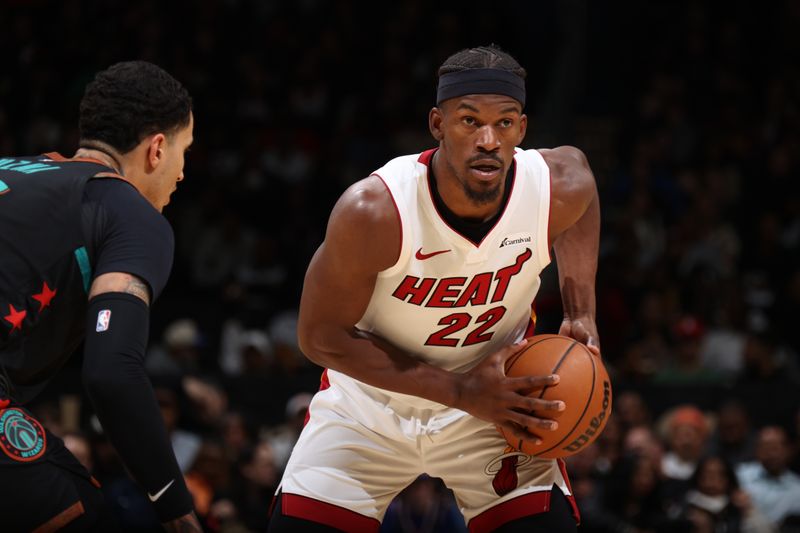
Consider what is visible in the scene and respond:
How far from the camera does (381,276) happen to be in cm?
402

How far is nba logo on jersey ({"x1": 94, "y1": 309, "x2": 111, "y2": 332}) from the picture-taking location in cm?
281

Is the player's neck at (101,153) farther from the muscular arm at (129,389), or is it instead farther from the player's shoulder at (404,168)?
the player's shoulder at (404,168)

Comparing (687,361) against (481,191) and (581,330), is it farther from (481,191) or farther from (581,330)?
(481,191)

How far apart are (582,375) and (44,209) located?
1.87 meters

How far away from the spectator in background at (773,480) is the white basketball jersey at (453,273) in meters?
5.24

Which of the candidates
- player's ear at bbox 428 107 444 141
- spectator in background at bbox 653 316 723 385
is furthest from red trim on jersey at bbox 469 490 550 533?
spectator in background at bbox 653 316 723 385

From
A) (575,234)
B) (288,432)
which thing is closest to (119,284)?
(575,234)

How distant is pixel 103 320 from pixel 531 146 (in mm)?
9754

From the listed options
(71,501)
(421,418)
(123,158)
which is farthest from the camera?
(421,418)

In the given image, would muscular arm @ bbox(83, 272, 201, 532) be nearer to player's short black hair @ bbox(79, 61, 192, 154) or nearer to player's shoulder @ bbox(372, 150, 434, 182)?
player's short black hair @ bbox(79, 61, 192, 154)

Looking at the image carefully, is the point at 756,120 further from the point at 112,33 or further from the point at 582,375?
the point at 582,375

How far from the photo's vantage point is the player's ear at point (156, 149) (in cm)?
331

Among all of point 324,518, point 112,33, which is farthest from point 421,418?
point 112,33

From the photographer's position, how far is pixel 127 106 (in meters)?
3.25
